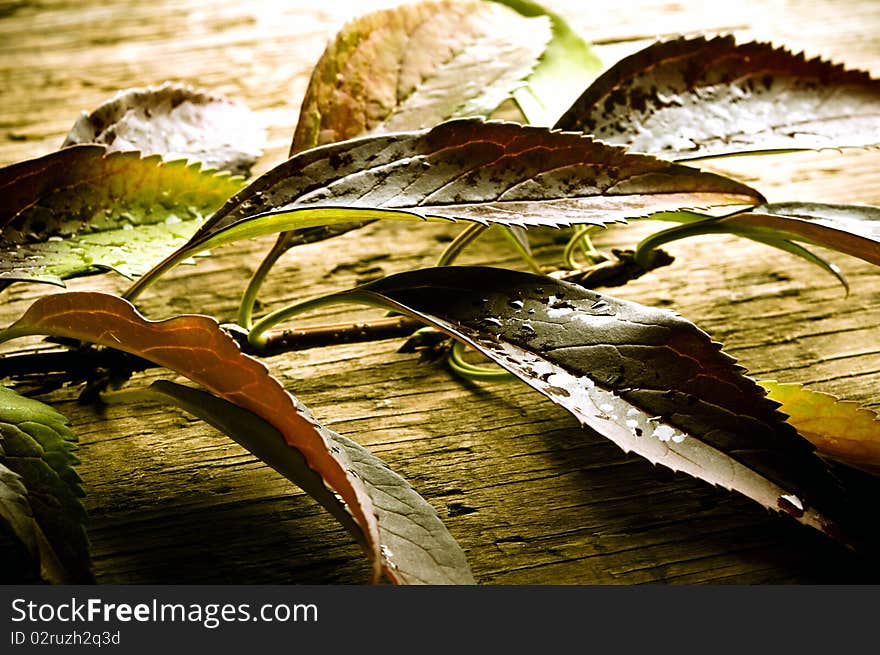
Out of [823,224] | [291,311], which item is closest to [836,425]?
[823,224]

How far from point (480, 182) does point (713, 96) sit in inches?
9.5

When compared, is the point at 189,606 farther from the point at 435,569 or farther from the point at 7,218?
the point at 7,218

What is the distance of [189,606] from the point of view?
0.50 meters

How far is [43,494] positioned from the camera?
1.50ft

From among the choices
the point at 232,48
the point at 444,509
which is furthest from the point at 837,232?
the point at 232,48

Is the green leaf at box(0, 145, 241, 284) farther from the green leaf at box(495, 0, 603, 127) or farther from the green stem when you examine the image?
the green leaf at box(495, 0, 603, 127)

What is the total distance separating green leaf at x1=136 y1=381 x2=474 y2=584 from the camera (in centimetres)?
45

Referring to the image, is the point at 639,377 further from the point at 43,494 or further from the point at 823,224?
the point at 43,494

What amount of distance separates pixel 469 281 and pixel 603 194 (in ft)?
0.35

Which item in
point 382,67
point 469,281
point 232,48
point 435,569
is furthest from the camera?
point 232,48

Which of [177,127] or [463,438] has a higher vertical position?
[177,127]

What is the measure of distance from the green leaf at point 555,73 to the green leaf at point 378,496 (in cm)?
41

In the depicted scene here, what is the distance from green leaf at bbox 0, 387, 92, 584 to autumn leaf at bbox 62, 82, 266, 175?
0.89 ft

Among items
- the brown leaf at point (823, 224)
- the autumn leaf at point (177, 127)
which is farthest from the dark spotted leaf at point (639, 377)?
the autumn leaf at point (177, 127)
